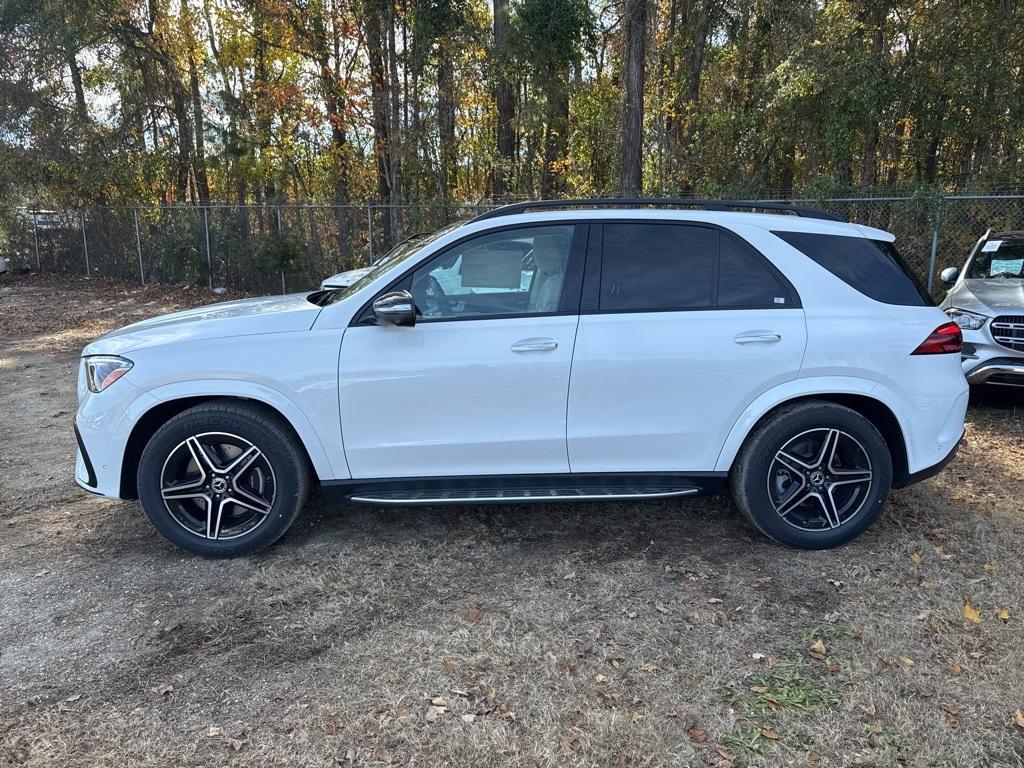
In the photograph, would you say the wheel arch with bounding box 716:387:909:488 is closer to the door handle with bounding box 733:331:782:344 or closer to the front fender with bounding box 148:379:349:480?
the door handle with bounding box 733:331:782:344

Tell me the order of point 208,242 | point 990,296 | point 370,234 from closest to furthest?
point 990,296 → point 370,234 → point 208,242

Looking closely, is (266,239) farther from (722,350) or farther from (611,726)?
(611,726)

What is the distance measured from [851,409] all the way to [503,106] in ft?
49.3

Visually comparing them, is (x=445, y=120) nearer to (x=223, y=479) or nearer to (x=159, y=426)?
(x=159, y=426)

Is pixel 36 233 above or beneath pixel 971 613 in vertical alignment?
above

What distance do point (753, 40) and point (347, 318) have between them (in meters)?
15.2

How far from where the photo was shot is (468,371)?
3715 millimetres

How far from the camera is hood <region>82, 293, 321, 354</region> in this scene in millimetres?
3771

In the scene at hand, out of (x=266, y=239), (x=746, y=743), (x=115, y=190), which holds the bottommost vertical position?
(x=746, y=743)

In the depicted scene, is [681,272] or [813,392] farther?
[681,272]

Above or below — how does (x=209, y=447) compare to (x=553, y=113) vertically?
below

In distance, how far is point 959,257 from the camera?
360 inches

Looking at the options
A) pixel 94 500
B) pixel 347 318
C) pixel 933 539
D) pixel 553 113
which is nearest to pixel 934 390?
pixel 933 539

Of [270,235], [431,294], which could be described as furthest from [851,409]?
[270,235]
